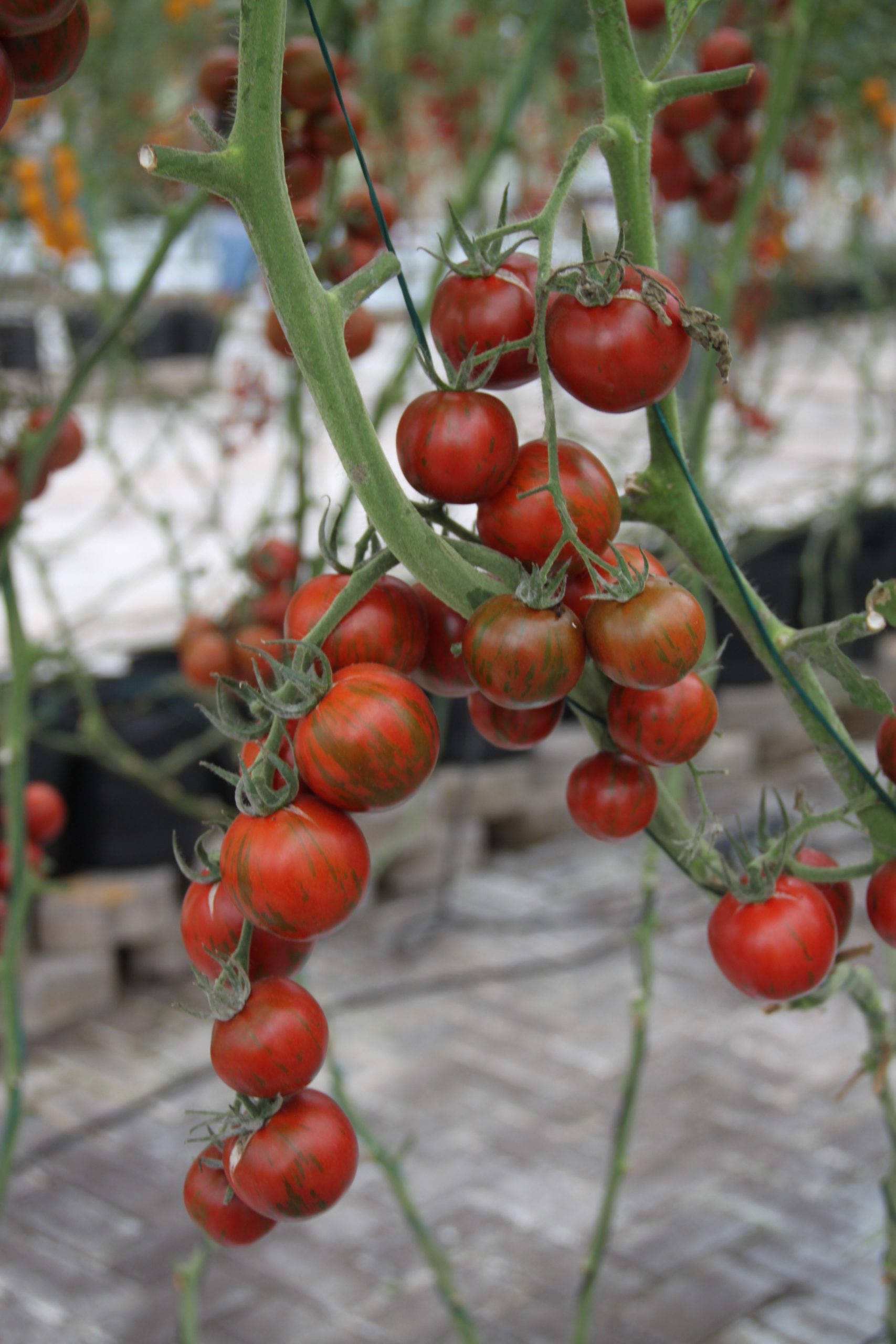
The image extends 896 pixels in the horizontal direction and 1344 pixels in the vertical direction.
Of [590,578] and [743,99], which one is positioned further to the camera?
[743,99]

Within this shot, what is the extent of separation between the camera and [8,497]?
0.98 meters

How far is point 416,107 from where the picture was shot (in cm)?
400

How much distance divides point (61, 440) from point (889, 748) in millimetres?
702

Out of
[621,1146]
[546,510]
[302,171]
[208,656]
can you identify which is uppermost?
[302,171]

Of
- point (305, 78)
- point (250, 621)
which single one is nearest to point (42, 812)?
point (250, 621)

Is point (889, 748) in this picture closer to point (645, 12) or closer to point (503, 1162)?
point (645, 12)

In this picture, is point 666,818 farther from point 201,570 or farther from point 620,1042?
point 620,1042

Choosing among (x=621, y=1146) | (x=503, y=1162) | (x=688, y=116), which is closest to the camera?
(x=621, y=1146)

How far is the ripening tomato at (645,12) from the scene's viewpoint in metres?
1.30

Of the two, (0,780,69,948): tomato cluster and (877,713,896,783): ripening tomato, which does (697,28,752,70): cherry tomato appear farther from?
(0,780,69,948): tomato cluster

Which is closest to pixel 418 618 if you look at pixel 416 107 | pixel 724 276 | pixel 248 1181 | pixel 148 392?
pixel 248 1181

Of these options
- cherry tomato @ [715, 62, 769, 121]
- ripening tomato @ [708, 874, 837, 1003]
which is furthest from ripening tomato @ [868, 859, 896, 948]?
cherry tomato @ [715, 62, 769, 121]

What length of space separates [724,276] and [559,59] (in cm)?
150

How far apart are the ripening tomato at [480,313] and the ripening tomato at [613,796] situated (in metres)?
0.17
